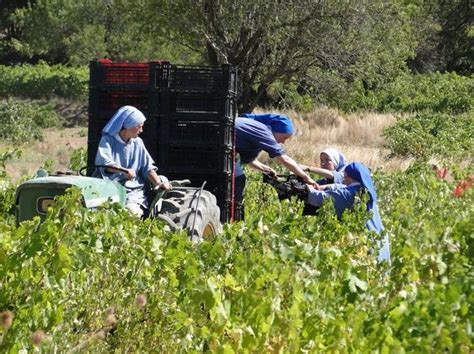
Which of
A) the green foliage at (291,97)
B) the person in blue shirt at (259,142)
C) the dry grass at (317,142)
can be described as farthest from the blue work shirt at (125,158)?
the green foliage at (291,97)

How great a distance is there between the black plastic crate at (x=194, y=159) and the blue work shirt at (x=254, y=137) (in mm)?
413

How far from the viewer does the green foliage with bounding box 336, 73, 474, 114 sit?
117 ft

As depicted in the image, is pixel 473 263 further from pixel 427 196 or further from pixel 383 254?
pixel 427 196

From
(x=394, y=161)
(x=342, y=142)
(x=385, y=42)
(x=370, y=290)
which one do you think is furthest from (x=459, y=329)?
(x=385, y=42)

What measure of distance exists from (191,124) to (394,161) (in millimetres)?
13027

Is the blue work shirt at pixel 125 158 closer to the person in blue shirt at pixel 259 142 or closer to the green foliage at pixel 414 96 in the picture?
the person in blue shirt at pixel 259 142

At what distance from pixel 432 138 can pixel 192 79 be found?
15.1m

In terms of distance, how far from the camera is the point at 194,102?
385 inches

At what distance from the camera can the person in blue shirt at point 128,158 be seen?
8398 millimetres

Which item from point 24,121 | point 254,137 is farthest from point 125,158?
point 24,121

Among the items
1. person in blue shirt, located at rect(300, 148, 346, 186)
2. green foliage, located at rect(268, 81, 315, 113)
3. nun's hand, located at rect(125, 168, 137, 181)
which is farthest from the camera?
green foliage, located at rect(268, 81, 315, 113)

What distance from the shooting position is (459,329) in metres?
4.33

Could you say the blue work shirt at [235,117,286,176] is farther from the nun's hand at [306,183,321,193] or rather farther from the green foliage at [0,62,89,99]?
the green foliage at [0,62,89,99]

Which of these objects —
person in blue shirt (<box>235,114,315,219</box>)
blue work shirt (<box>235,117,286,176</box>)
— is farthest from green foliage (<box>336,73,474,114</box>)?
blue work shirt (<box>235,117,286,176</box>)
